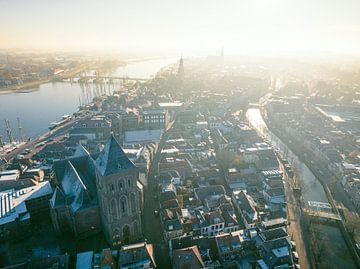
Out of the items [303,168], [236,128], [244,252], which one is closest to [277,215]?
[244,252]

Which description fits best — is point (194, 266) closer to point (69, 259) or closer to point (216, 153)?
point (69, 259)

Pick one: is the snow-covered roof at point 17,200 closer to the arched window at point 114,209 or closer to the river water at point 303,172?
the arched window at point 114,209

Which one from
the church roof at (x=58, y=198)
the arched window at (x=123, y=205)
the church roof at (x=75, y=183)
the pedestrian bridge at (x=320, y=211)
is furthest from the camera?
the pedestrian bridge at (x=320, y=211)

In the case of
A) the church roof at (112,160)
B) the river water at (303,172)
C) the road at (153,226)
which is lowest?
the river water at (303,172)

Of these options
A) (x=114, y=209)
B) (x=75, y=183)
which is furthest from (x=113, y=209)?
(x=75, y=183)

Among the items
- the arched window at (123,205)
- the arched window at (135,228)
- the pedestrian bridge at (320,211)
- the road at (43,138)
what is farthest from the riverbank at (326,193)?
the road at (43,138)

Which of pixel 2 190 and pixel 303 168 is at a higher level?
pixel 2 190

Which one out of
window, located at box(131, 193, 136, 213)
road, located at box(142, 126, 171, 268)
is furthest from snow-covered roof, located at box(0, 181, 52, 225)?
window, located at box(131, 193, 136, 213)
